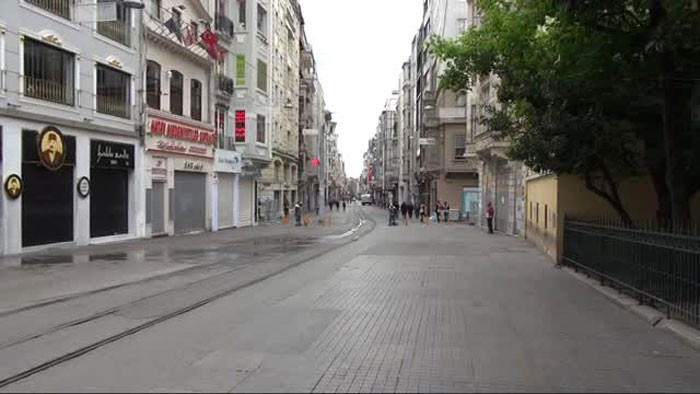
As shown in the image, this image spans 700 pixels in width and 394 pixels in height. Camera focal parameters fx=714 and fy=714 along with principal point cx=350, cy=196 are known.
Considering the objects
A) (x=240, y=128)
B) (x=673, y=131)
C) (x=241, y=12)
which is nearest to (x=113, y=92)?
(x=240, y=128)

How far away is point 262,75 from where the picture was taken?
48062 millimetres

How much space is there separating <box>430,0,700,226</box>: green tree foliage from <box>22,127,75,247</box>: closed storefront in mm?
13614

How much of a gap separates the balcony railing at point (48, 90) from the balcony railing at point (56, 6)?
2393 mm

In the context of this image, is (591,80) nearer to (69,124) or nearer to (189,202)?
(69,124)

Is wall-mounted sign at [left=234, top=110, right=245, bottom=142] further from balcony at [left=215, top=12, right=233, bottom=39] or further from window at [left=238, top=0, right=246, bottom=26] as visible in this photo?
window at [left=238, top=0, right=246, bottom=26]

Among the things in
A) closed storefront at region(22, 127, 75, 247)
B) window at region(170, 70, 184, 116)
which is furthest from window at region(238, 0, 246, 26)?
closed storefront at region(22, 127, 75, 247)

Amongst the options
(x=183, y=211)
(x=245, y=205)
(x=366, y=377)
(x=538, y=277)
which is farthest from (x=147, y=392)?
(x=245, y=205)

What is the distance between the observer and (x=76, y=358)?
25.9 ft

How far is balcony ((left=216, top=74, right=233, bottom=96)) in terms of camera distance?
40.9 meters

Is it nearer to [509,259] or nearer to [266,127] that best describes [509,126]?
[509,259]

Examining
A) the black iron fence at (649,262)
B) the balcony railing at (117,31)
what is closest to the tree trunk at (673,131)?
the black iron fence at (649,262)

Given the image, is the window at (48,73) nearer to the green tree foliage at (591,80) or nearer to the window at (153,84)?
the window at (153,84)

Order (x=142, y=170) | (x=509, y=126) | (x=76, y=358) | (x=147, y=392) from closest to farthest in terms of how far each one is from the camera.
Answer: (x=147, y=392) → (x=76, y=358) → (x=509, y=126) → (x=142, y=170)

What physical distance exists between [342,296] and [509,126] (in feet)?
25.6
